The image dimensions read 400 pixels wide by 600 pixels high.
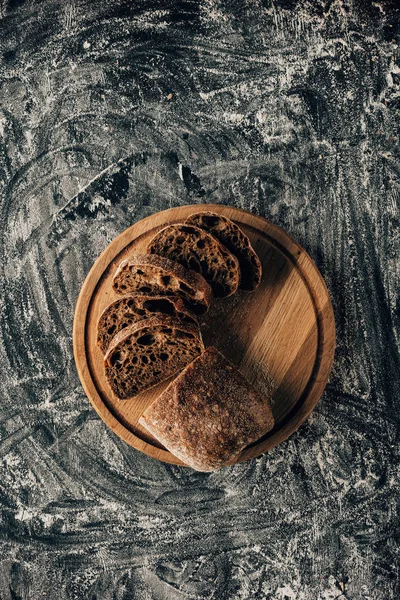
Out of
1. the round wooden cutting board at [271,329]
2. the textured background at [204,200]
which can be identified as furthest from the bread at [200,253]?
the textured background at [204,200]

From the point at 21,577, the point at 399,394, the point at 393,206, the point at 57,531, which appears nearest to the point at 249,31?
the point at 393,206

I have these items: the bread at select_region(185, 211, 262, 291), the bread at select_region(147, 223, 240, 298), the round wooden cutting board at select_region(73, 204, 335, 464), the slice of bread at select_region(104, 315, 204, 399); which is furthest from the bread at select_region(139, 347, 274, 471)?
the bread at select_region(185, 211, 262, 291)

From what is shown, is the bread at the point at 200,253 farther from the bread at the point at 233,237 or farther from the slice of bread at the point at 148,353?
the slice of bread at the point at 148,353

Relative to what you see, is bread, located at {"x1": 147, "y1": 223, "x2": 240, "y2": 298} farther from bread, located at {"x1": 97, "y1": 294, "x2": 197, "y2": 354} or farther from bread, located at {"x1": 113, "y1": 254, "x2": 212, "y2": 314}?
bread, located at {"x1": 97, "y1": 294, "x2": 197, "y2": 354}

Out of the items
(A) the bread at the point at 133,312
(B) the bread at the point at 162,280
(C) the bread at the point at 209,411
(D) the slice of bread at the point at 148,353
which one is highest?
(B) the bread at the point at 162,280

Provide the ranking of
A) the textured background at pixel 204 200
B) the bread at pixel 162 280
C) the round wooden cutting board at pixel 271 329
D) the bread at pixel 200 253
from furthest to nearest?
the textured background at pixel 204 200 → the round wooden cutting board at pixel 271 329 → the bread at pixel 200 253 → the bread at pixel 162 280

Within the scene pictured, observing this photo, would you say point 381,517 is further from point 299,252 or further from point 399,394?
point 299,252
